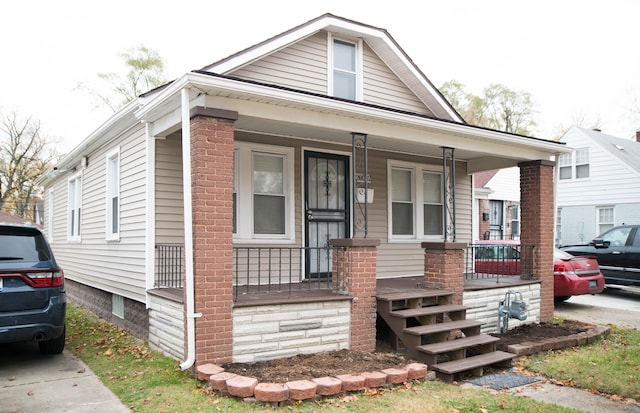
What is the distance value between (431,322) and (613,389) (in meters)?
2.21

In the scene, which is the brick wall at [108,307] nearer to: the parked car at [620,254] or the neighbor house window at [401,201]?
the neighbor house window at [401,201]

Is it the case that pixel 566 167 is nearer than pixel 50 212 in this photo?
No

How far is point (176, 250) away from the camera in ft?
24.4

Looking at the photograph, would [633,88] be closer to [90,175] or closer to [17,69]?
[90,175]

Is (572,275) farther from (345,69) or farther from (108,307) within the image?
(108,307)

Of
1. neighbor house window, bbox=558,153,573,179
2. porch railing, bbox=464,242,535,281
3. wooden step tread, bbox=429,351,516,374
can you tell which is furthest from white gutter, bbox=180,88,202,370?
neighbor house window, bbox=558,153,573,179

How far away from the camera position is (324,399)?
496 centimetres

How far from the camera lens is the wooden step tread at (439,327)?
641 centimetres

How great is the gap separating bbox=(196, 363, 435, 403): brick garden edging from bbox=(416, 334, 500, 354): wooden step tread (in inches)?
21.8

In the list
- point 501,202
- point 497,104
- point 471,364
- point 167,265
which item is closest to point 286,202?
point 167,265

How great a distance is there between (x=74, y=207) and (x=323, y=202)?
6.26 meters

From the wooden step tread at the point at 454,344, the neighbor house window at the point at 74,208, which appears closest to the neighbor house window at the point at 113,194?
the neighbor house window at the point at 74,208

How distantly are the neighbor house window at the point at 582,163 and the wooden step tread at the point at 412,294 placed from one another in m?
16.1

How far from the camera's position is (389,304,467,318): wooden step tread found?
21.8 feet
